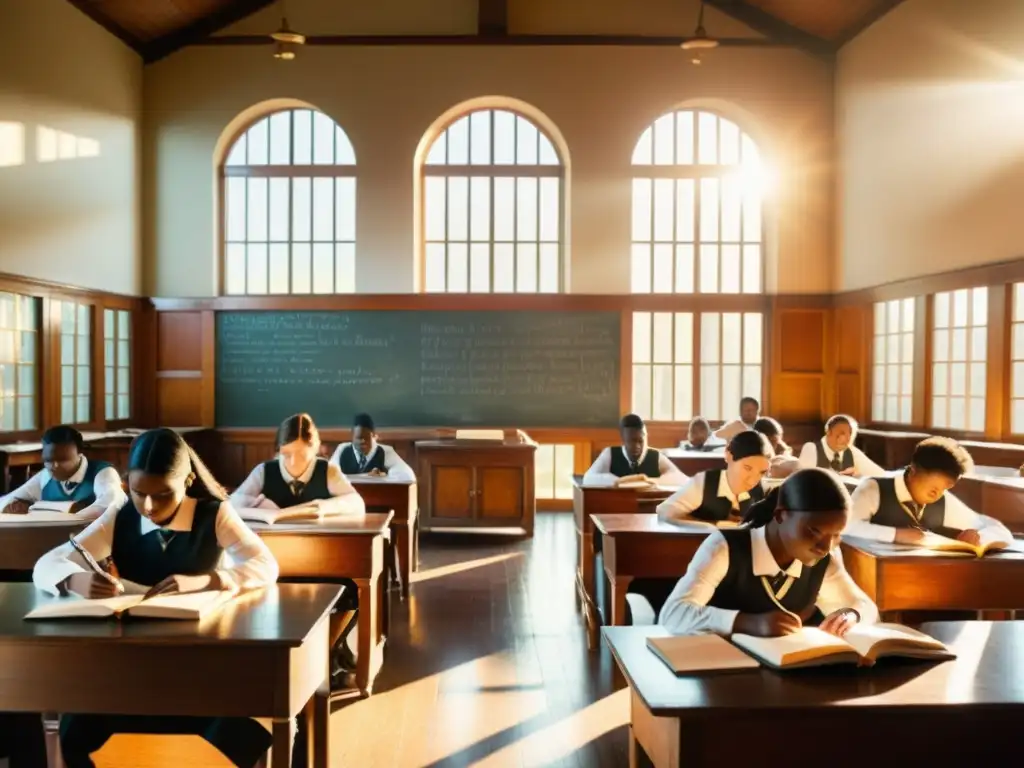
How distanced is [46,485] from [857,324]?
25.0 ft

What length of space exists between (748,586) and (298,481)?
260 cm

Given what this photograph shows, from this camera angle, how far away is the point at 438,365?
933cm

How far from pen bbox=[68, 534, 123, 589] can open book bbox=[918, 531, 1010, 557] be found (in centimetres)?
290

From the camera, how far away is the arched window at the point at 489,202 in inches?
376

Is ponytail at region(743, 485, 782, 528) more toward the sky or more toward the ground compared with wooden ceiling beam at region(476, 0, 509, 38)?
more toward the ground

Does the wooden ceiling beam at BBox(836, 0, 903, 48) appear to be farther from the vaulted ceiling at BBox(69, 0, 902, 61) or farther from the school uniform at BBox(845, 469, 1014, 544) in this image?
the school uniform at BBox(845, 469, 1014, 544)

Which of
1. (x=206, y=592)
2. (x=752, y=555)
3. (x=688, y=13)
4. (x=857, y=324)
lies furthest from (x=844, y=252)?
(x=206, y=592)

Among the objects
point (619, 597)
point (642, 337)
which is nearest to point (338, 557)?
point (619, 597)

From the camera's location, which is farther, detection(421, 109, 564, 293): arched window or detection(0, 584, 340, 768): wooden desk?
detection(421, 109, 564, 293): arched window

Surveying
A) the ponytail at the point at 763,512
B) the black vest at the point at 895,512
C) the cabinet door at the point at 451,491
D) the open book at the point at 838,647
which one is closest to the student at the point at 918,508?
the black vest at the point at 895,512

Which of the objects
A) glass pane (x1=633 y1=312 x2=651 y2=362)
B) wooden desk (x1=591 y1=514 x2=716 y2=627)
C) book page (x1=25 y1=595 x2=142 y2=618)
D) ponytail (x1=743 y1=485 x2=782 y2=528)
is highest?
glass pane (x1=633 y1=312 x2=651 y2=362)

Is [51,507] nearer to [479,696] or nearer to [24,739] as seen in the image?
[24,739]

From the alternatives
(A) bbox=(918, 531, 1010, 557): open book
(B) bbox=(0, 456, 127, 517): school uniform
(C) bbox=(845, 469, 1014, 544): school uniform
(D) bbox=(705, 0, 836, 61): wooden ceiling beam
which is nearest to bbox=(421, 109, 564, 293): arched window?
(D) bbox=(705, 0, 836, 61): wooden ceiling beam

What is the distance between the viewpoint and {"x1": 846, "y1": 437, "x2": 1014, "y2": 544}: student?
11.5 feet
